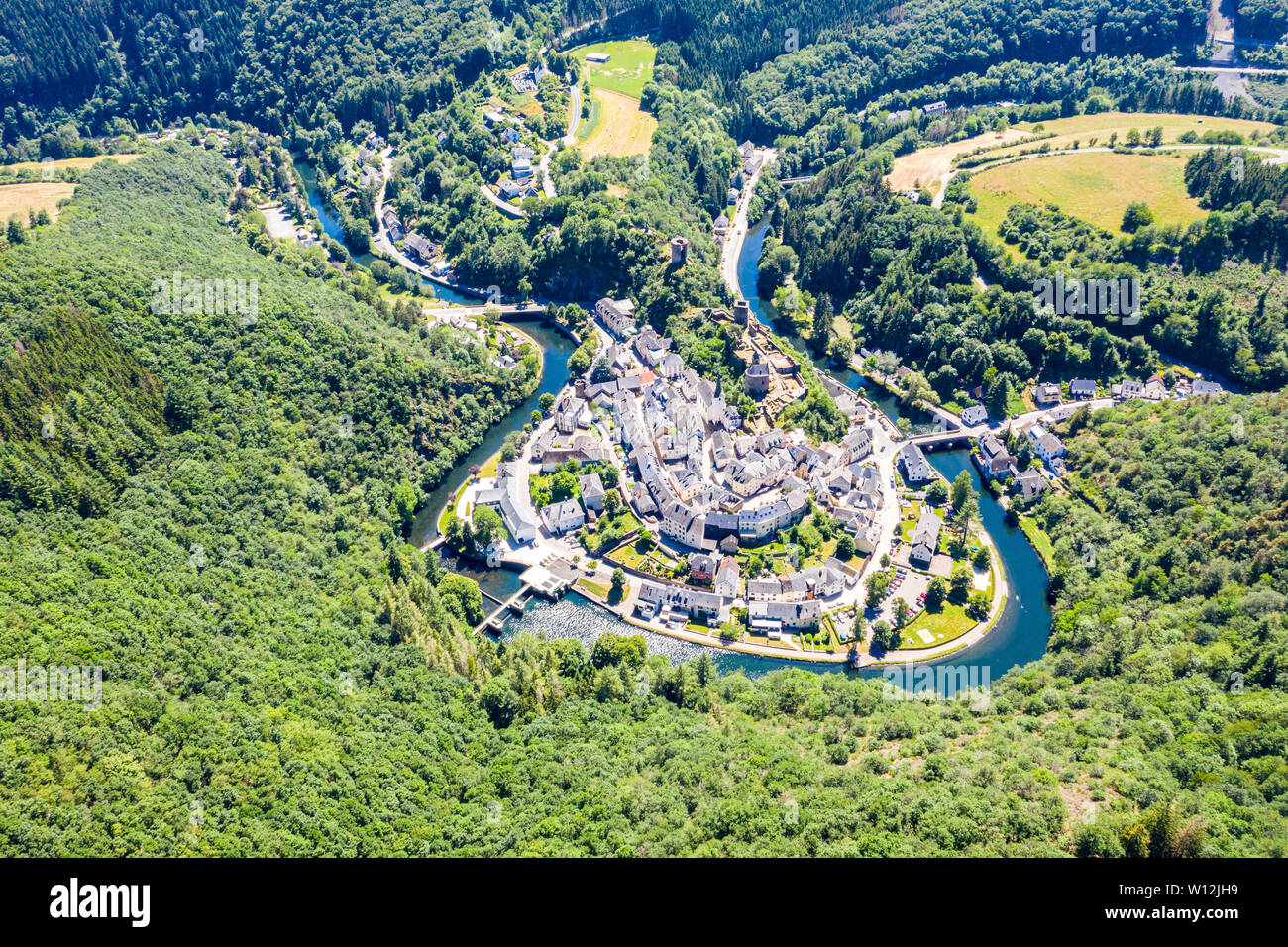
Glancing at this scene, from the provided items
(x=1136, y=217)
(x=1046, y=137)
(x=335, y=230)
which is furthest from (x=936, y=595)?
(x=335, y=230)

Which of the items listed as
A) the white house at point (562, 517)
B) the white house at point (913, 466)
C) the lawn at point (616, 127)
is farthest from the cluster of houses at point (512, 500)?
the lawn at point (616, 127)

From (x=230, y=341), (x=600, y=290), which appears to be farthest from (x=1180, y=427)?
(x=230, y=341)

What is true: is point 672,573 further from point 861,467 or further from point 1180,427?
point 1180,427

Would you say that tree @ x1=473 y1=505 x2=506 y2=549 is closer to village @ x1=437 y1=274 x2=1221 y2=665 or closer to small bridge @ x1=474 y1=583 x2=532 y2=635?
village @ x1=437 y1=274 x2=1221 y2=665

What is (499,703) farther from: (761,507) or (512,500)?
(761,507)

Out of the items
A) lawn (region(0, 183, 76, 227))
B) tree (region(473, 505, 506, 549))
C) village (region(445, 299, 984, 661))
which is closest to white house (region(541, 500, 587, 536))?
village (region(445, 299, 984, 661))

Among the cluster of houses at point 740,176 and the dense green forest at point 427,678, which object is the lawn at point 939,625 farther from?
the cluster of houses at point 740,176
